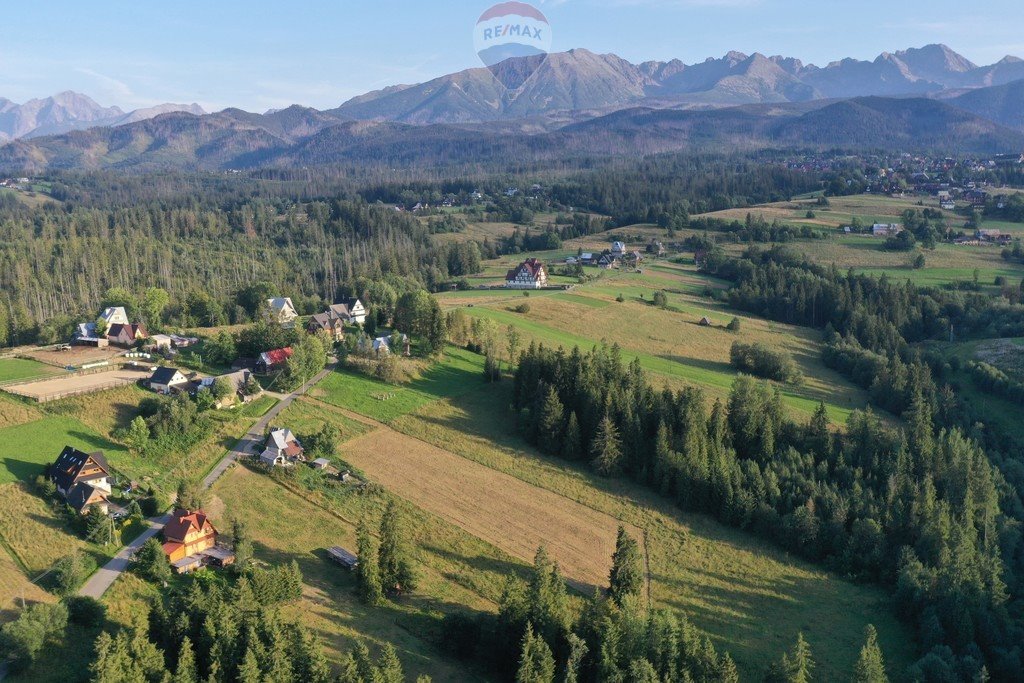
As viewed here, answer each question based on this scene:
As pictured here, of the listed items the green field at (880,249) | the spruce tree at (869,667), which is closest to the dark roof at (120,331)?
the spruce tree at (869,667)

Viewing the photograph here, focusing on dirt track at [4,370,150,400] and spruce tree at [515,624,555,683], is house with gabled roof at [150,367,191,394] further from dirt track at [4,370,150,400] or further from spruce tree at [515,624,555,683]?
spruce tree at [515,624,555,683]

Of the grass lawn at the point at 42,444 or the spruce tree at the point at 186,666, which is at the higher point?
the grass lawn at the point at 42,444

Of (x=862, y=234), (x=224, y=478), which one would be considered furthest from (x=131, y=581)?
(x=862, y=234)

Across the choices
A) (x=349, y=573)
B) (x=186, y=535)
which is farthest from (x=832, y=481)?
(x=186, y=535)

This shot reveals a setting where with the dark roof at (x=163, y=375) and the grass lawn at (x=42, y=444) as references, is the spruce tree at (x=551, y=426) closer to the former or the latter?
the dark roof at (x=163, y=375)

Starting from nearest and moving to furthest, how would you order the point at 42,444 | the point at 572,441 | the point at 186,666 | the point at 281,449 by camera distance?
the point at 186,666, the point at 42,444, the point at 281,449, the point at 572,441

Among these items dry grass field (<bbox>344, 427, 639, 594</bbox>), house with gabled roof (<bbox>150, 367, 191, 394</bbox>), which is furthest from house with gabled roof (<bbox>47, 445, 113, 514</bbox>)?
dry grass field (<bbox>344, 427, 639, 594</bbox>)

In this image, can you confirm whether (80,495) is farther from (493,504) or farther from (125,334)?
(125,334)
